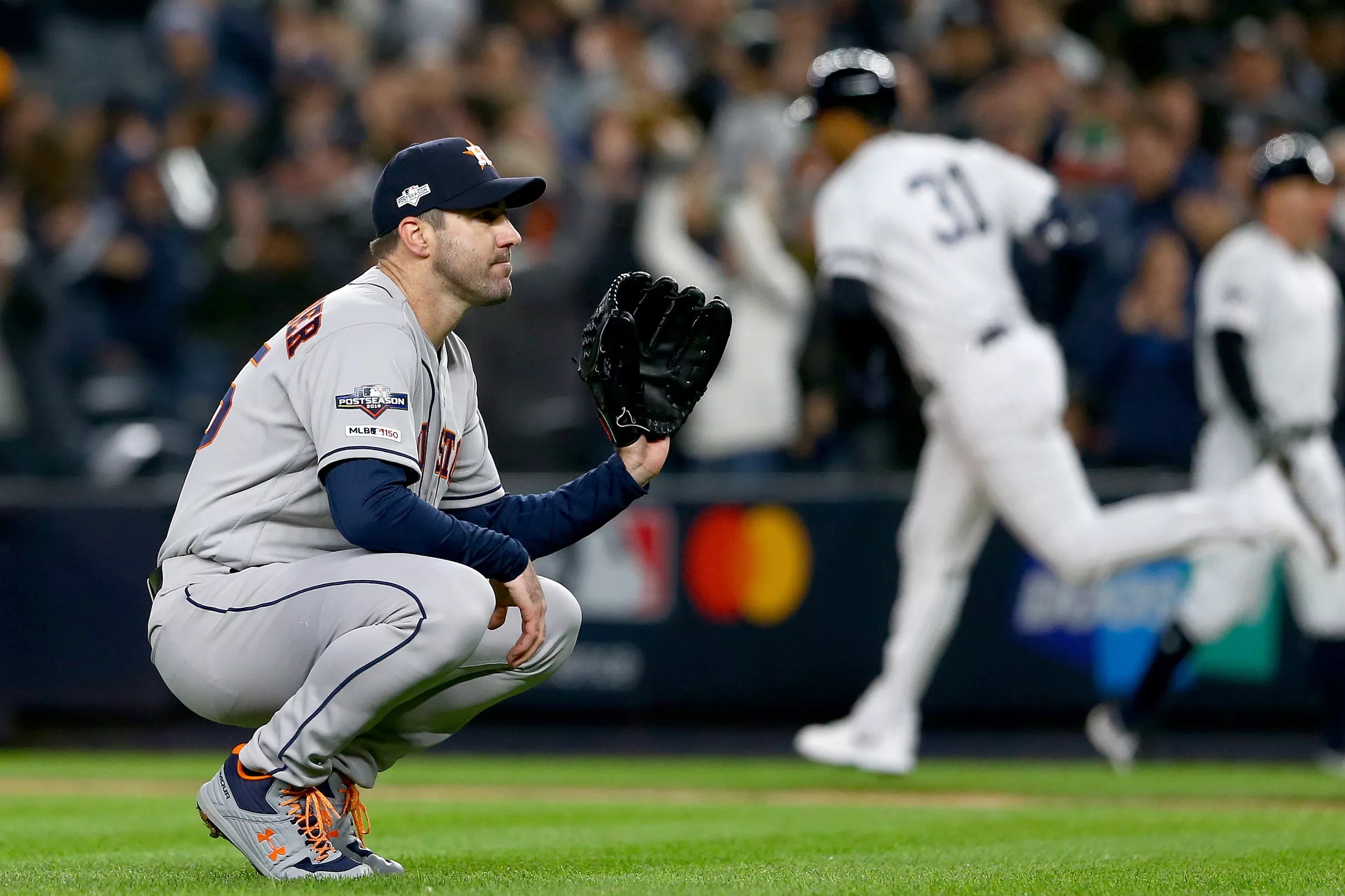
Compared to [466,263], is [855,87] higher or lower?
higher

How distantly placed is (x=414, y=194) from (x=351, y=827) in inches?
53.6

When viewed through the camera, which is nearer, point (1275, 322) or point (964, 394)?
point (964, 394)

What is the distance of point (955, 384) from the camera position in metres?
6.47

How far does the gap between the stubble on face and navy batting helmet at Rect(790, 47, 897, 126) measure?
309 centimetres

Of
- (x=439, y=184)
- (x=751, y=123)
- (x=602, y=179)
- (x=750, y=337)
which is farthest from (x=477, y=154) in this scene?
(x=751, y=123)

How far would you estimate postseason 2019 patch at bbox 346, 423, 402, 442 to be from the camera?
3.43 metres

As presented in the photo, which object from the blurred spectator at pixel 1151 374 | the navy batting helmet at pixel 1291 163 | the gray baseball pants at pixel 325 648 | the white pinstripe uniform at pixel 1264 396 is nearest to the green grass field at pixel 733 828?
the gray baseball pants at pixel 325 648

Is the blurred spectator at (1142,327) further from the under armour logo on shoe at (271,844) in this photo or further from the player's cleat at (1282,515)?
the under armour logo on shoe at (271,844)

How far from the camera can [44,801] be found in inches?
236

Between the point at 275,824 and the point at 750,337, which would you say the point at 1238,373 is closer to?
the point at 750,337

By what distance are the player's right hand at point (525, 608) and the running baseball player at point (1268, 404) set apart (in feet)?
13.4

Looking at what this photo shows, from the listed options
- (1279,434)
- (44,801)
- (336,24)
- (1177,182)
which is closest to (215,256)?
(336,24)

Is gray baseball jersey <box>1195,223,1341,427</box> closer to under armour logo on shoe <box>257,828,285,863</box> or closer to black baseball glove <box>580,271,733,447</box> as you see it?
black baseball glove <box>580,271,733,447</box>

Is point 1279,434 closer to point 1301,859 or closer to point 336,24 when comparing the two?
point 1301,859
